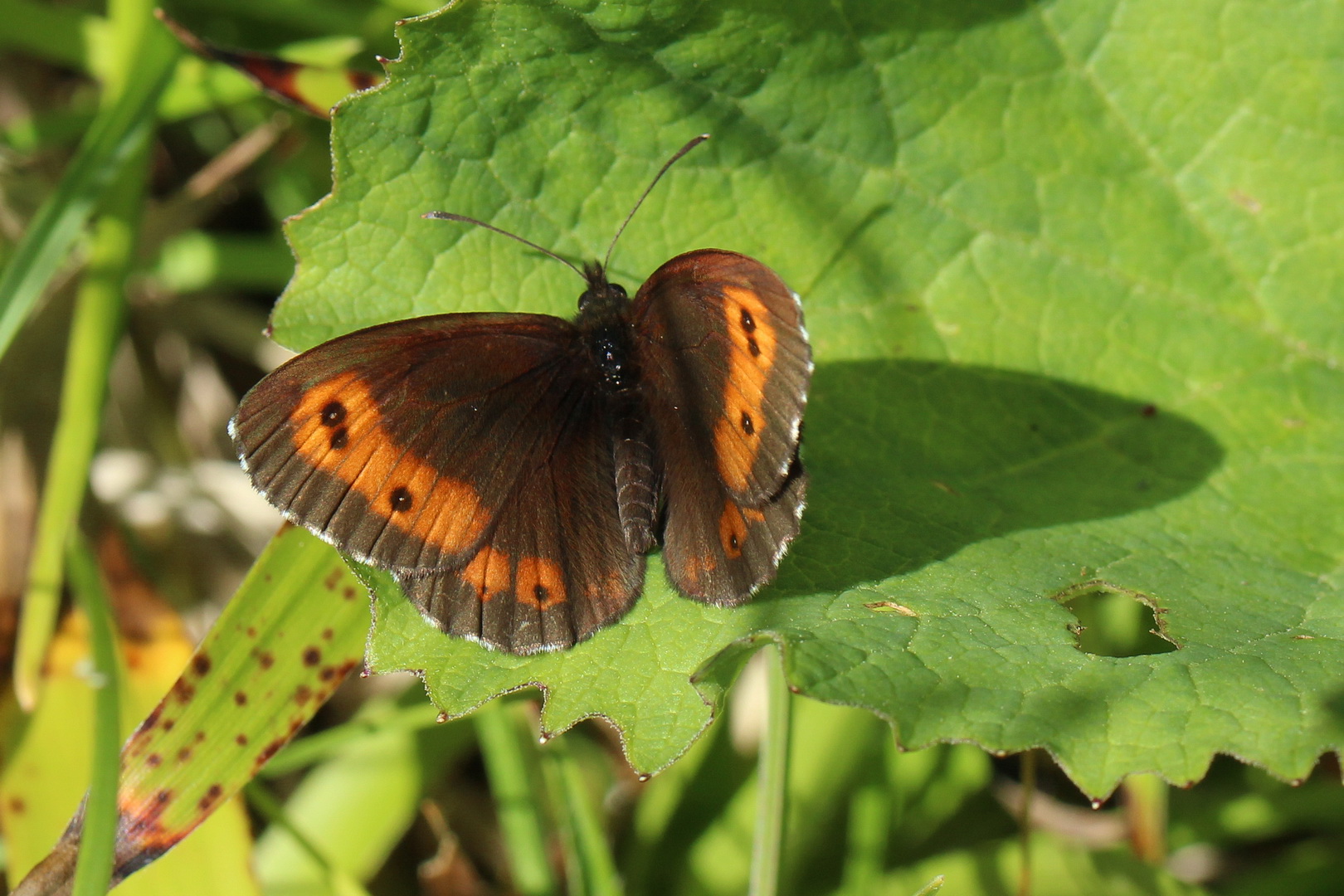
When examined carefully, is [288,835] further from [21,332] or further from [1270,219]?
[1270,219]

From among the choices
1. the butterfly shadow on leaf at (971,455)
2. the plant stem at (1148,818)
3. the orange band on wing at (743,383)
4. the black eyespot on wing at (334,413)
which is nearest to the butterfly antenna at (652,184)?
the orange band on wing at (743,383)

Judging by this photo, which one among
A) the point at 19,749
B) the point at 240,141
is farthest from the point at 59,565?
the point at 240,141

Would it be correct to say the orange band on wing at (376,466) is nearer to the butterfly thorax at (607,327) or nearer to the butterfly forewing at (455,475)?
the butterfly forewing at (455,475)

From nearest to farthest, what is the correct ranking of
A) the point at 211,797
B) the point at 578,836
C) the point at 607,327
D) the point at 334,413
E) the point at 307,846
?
the point at 334,413 < the point at 211,797 < the point at 607,327 < the point at 307,846 < the point at 578,836

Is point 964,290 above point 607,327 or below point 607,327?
below

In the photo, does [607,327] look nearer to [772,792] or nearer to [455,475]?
[455,475]

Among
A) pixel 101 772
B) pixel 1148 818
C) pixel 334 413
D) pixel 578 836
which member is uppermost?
pixel 334 413

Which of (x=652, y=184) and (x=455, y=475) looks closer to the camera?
(x=455, y=475)

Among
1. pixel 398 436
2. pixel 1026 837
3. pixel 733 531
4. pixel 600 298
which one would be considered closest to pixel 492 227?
pixel 600 298
